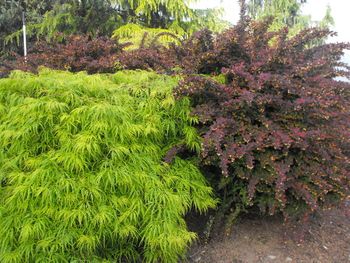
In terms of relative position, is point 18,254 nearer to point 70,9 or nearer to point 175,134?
point 175,134

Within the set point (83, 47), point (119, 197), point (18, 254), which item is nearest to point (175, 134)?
point (119, 197)

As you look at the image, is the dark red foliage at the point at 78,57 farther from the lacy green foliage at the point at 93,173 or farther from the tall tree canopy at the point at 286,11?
the tall tree canopy at the point at 286,11

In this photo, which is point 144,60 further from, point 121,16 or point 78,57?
point 121,16

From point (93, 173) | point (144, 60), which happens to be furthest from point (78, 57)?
point (93, 173)

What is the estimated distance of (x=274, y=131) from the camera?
3119mm

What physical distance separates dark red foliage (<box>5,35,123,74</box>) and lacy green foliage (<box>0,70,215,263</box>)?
1.16 meters

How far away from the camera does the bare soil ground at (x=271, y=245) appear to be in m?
3.13

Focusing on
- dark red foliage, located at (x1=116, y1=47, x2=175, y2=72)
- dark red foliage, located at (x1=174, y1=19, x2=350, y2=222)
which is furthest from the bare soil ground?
dark red foliage, located at (x1=116, y1=47, x2=175, y2=72)

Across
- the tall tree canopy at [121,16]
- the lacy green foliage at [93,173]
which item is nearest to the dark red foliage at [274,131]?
the lacy green foliage at [93,173]

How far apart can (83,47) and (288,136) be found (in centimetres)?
305

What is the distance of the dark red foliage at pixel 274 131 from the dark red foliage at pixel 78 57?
62.8 inches

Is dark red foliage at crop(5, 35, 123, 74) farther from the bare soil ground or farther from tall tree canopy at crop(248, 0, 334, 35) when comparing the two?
tall tree canopy at crop(248, 0, 334, 35)

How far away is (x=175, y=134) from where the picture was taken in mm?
3324

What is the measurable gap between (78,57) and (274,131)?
2919mm
